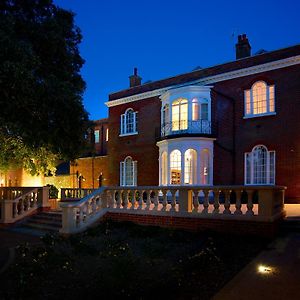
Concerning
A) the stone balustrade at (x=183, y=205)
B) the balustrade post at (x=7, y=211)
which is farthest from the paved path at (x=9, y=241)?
the stone balustrade at (x=183, y=205)

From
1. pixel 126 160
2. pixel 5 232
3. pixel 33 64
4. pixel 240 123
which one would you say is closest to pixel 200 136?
pixel 240 123

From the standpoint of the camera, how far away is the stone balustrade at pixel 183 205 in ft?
31.5

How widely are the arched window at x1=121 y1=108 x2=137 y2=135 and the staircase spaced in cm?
1115

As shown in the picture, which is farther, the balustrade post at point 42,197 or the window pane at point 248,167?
the window pane at point 248,167

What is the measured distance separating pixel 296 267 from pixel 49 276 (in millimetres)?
4917

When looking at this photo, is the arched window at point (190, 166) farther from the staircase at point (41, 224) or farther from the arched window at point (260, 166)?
the staircase at point (41, 224)

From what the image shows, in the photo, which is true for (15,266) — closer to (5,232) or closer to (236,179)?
(5,232)

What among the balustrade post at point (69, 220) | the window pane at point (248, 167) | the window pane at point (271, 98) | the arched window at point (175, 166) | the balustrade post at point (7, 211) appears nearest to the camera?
the balustrade post at point (69, 220)

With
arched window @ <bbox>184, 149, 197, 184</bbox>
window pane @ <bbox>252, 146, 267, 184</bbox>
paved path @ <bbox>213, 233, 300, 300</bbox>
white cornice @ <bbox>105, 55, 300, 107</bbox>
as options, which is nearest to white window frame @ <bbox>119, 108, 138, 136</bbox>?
white cornice @ <bbox>105, 55, 300, 107</bbox>

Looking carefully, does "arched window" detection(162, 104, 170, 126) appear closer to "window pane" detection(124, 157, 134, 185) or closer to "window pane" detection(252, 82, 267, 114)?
"window pane" detection(124, 157, 134, 185)

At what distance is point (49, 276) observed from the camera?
720 centimetres

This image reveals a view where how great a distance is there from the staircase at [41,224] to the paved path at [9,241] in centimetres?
46

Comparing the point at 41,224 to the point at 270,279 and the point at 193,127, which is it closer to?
the point at 193,127

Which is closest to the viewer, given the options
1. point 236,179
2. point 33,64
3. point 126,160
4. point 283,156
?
point 33,64
